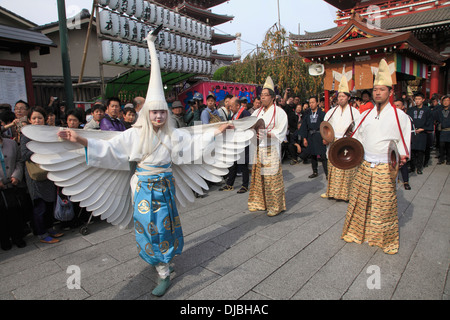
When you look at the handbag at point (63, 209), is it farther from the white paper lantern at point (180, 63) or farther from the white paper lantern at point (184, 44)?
the white paper lantern at point (184, 44)

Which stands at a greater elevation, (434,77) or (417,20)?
(417,20)

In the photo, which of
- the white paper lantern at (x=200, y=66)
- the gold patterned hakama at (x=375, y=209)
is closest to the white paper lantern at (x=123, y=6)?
the white paper lantern at (x=200, y=66)

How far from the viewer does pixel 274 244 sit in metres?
3.41

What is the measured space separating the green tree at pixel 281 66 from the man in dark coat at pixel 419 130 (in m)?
7.93

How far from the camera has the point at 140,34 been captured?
334 inches

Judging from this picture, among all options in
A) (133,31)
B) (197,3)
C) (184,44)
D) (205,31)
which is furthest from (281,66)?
(197,3)

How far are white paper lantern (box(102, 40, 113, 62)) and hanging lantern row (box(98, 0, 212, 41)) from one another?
38.6 inches

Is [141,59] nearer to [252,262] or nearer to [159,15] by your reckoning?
[159,15]

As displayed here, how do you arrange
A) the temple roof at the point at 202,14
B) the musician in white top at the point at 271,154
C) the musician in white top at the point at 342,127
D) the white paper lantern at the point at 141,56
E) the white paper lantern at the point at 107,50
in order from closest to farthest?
the musician in white top at the point at 271,154, the musician in white top at the point at 342,127, the white paper lantern at the point at 107,50, the white paper lantern at the point at 141,56, the temple roof at the point at 202,14

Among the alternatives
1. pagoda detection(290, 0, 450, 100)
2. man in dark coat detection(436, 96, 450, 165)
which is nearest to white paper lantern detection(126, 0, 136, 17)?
pagoda detection(290, 0, 450, 100)

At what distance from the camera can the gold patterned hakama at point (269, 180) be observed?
4336 millimetres

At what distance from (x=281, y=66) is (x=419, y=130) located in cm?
901

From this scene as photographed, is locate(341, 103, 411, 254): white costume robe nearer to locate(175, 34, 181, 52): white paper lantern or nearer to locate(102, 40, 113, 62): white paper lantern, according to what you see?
locate(102, 40, 113, 62): white paper lantern

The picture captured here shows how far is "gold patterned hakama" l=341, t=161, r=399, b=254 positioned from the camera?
124 inches
